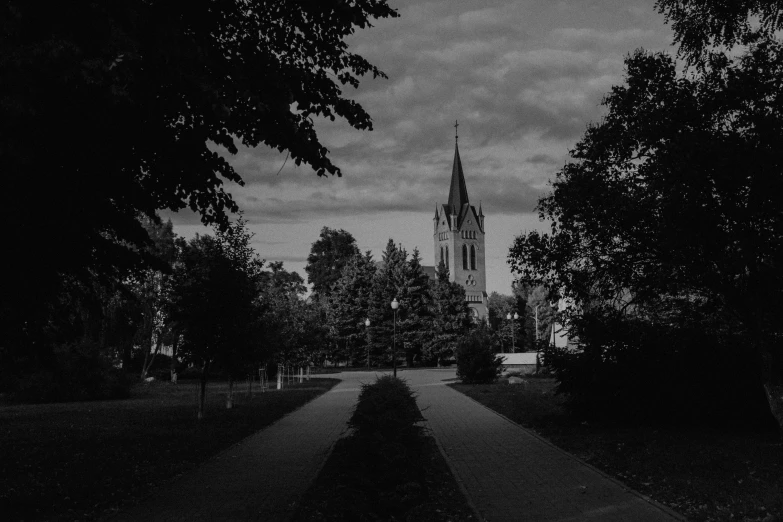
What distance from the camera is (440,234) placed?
113 meters

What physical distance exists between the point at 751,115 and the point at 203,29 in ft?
25.6

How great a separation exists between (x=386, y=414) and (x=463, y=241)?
340ft

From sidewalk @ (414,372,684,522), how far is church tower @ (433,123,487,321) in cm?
9364

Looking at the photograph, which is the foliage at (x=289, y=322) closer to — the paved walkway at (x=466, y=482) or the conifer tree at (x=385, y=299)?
the paved walkway at (x=466, y=482)

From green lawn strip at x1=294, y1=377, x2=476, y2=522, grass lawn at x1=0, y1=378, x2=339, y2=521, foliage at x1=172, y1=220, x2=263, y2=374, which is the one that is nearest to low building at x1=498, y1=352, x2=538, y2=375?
grass lawn at x1=0, y1=378, x2=339, y2=521

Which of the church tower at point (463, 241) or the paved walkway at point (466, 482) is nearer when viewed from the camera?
the paved walkway at point (466, 482)

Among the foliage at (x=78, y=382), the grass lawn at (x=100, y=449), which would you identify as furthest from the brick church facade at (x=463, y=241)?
the grass lawn at (x=100, y=449)

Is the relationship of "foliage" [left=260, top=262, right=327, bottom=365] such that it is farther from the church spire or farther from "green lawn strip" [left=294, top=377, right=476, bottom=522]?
the church spire

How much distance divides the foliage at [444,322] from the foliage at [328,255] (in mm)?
17891

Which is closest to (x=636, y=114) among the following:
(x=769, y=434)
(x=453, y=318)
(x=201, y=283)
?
(x=769, y=434)

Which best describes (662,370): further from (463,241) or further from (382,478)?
(463,241)

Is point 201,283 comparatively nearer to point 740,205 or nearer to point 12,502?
point 12,502

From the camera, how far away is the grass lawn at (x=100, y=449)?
8172mm

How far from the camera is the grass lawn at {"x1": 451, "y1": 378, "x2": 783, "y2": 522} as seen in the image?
291 inches
